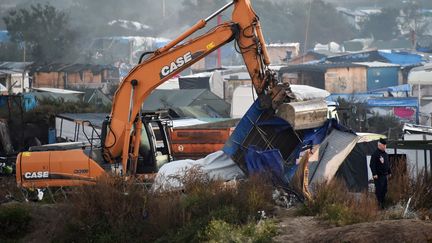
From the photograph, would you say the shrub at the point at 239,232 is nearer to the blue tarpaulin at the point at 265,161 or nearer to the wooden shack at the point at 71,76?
the blue tarpaulin at the point at 265,161

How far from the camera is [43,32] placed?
73.1 meters

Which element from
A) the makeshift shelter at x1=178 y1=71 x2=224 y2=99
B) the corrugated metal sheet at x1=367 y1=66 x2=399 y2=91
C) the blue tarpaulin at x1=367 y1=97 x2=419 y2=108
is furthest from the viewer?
the corrugated metal sheet at x1=367 y1=66 x2=399 y2=91

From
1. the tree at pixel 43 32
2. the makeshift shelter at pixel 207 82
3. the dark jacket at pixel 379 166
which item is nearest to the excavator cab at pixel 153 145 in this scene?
the dark jacket at pixel 379 166

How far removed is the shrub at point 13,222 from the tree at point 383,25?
3324 inches

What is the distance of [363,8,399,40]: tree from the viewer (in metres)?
98.3

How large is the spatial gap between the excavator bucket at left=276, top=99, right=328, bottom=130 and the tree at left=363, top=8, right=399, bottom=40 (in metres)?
81.1

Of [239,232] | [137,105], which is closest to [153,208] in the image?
[239,232]

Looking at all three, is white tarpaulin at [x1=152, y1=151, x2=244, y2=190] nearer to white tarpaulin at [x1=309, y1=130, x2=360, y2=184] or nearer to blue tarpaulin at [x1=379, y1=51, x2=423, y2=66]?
white tarpaulin at [x1=309, y1=130, x2=360, y2=184]

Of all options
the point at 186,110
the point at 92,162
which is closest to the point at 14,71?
the point at 186,110

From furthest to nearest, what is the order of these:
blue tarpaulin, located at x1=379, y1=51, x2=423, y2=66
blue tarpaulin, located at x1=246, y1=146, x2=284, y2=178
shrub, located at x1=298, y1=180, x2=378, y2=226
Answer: blue tarpaulin, located at x1=379, y1=51, x2=423, y2=66 → blue tarpaulin, located at x1=246, y1=146, x2=284, y2=178 → shrub, located at x1=298, y1=180, x2=378, y2=226

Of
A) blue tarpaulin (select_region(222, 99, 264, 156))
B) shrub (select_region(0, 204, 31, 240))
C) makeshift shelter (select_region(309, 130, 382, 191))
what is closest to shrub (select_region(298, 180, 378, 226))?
makeshift shelter (select_region(309, 130, 382, 191))

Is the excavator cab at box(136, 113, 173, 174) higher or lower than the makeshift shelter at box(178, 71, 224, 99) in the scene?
lower

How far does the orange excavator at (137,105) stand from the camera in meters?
18.6

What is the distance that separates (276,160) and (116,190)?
3430mm
